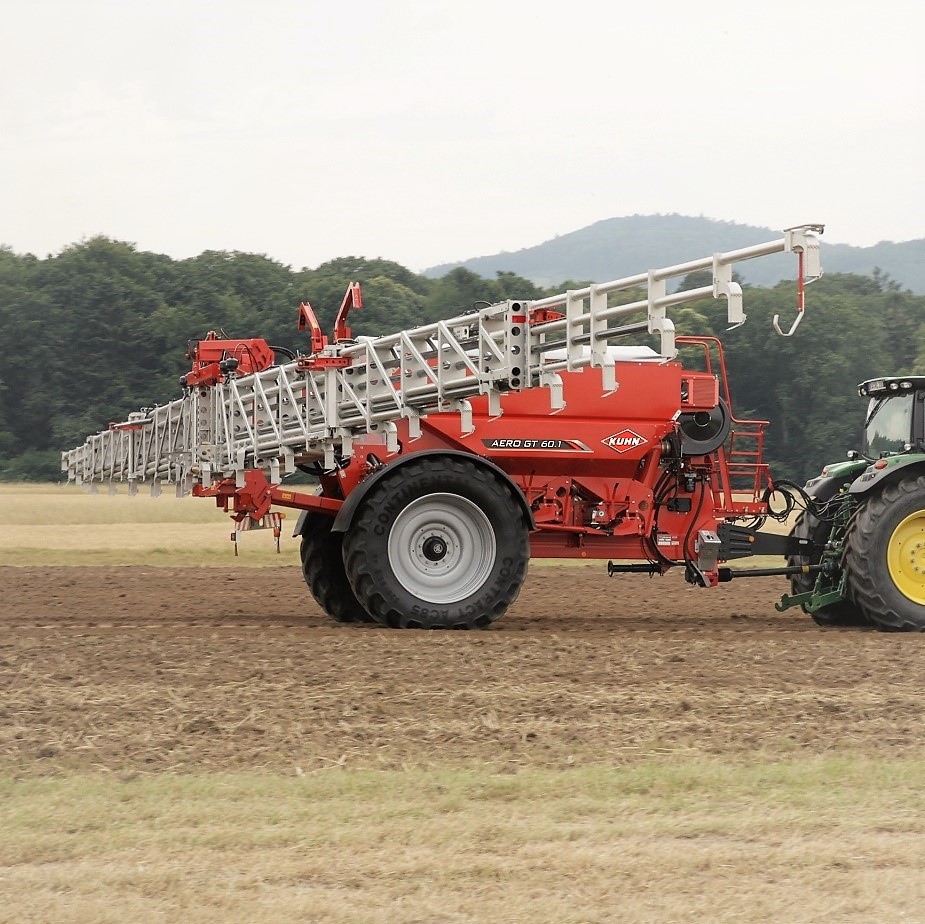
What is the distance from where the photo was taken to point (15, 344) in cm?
5519

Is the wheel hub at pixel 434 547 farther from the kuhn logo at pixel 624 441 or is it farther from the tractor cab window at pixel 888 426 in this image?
the tractor cab window at pixel 888 426

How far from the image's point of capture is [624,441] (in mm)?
12898

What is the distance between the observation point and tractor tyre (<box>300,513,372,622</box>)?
44.1 ft

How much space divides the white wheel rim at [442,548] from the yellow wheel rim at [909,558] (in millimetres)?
3439

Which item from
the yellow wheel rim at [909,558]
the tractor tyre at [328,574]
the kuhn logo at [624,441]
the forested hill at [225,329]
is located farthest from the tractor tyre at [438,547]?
the forested hill at [225,329]

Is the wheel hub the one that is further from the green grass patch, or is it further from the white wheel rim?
the green grass patch

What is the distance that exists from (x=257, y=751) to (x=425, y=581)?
16.6 feet

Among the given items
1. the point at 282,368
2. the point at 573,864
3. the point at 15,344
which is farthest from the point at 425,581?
the point at 15,344

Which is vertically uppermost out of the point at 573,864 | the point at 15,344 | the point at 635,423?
the point at 15,344

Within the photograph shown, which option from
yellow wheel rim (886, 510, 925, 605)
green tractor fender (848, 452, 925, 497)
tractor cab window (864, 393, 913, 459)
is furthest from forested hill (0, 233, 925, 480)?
yellow wheel rim (886, 510, 925, 605)

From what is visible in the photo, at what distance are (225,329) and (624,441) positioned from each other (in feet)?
112

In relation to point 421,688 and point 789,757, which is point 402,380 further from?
point 789,757

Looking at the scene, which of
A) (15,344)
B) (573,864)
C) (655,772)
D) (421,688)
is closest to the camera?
(573,864)

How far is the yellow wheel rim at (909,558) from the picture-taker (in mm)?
12398
